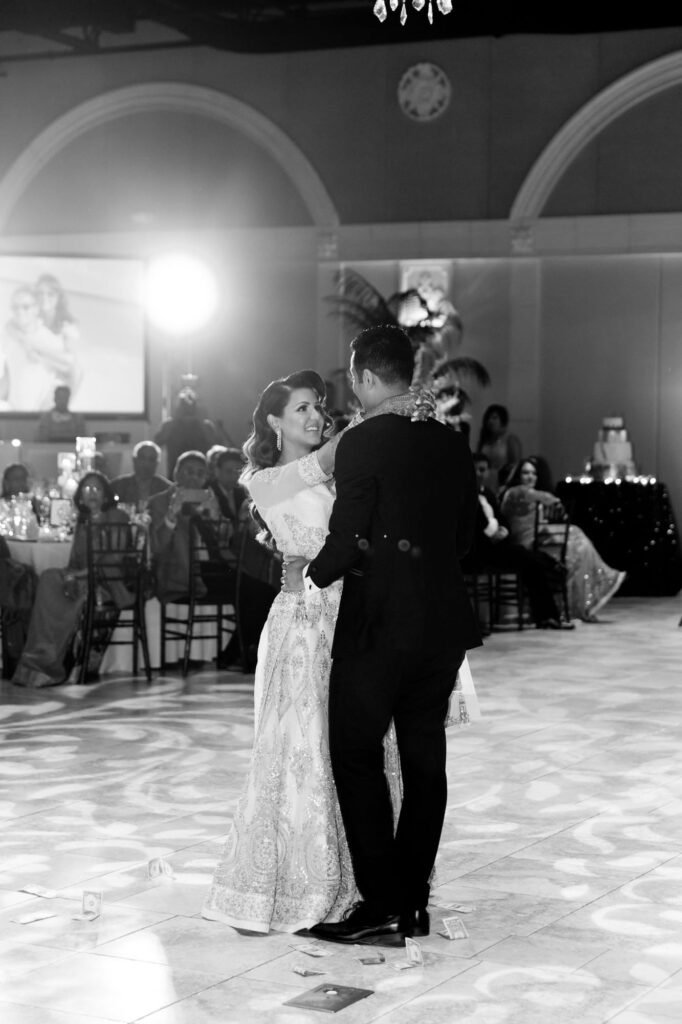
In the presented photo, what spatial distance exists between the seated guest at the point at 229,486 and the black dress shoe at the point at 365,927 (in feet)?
16.8

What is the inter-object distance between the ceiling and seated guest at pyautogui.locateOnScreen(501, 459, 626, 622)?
4.17 metres

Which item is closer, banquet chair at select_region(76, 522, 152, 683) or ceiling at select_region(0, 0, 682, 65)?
banquet chair at select_region(76, 522, 152, 683)

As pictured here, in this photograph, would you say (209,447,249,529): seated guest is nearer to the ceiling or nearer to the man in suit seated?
the man in suit seated

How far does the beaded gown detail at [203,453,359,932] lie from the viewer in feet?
12.9

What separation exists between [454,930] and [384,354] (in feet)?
4.78

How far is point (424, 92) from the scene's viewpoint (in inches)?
576

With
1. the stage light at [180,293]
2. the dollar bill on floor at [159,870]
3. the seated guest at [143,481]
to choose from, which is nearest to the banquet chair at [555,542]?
the seated guest at [143,481]

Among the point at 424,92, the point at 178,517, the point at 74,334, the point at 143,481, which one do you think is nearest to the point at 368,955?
the point at 178,517

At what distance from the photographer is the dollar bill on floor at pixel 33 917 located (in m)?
4.02

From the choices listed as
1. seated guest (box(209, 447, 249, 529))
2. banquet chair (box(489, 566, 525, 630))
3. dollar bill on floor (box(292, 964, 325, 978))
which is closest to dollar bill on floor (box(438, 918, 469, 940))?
dollar bill on floor (box(292, 964, 325, 978))

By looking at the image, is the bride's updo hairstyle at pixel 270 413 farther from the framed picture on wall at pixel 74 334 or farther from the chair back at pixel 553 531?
the framed picture on wall at pixel 74 334

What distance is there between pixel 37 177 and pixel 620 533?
23.4ft

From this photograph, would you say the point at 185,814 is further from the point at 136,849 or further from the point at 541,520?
the point at 541,520

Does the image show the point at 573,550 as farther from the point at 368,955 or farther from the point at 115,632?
the point at 368,955
